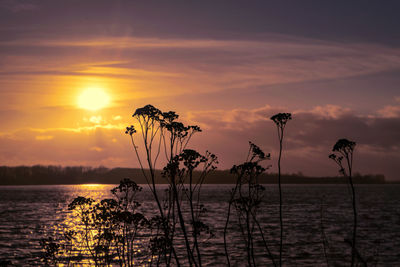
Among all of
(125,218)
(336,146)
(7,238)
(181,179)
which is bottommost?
(7,238)

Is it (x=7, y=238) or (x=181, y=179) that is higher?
(x=181, y=179)

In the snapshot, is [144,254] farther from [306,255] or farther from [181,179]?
[181,179]

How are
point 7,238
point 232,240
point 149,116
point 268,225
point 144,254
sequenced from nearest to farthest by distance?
point 149,116, point 144,254, point 232,240, point 7,238, point 268,225

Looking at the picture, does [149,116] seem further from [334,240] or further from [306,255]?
[334,240]

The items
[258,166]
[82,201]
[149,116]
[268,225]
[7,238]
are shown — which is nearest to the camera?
[149,116]

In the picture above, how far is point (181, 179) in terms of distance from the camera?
1088cm

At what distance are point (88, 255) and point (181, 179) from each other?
3093 centimetres

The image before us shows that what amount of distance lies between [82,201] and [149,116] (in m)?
4.76

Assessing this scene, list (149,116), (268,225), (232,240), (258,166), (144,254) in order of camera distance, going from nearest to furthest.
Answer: (149,116), (258,166), (144,254), (232,240), (268,225)

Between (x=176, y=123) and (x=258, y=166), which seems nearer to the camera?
(x=176, y=123)

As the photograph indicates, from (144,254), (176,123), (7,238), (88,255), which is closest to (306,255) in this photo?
(144,254)

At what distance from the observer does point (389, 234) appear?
53.7m

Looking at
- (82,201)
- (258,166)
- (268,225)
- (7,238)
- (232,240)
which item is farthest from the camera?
(268,225)

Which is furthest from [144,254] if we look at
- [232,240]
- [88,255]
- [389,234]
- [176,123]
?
[389,234]
